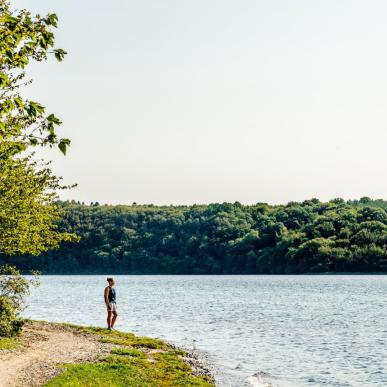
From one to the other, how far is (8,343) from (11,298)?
3992 mm

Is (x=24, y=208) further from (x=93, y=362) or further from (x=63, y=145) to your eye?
(x=63, y=145)

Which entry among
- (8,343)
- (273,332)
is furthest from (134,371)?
(273,332)

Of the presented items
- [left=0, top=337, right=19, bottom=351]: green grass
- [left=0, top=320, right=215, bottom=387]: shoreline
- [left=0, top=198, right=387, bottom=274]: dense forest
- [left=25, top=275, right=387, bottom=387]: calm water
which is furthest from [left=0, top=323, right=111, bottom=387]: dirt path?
[left=0, top=198, right=387, bottom=274]: dense forest

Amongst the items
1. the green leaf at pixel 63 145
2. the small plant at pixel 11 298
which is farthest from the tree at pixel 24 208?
the green leaf at pixel 63 145

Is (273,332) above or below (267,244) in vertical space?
below

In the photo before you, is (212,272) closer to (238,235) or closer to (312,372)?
(238,235)

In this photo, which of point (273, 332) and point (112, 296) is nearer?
point (112, 296)

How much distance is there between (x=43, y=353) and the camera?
2573cm

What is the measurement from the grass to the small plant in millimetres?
4219

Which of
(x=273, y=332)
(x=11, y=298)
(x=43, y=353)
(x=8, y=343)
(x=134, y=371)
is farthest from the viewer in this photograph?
(x=273, y=332)

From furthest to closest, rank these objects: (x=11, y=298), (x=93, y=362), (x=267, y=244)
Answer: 1. (x=267, y=244)
2. (x=11, y=298)
3. (x=93, y=362)

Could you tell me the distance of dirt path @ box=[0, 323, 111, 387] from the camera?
67.8ft

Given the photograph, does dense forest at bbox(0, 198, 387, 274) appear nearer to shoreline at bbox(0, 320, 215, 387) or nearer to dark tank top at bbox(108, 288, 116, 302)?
dark tank top at bbox(108, 288, 116, 302)

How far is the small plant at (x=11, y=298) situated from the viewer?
28062 millimetres
